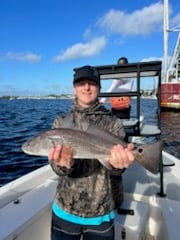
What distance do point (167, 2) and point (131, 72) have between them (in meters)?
30.7

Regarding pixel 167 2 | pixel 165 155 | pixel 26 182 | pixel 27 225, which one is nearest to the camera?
pixel 27 225

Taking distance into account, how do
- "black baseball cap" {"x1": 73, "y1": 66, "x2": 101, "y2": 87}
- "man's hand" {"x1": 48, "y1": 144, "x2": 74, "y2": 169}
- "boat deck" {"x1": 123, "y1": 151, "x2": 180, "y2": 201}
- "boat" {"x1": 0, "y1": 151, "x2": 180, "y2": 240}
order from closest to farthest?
"man's hand" {"x1": 48, "y1": 144, "x2": 74, "y2": 169} < "black baseball cap" {"x1": 73, "y1": 66, "x2": 101, "y2": 87} < "boat" {"x1": 0, "y1": 151, "x2": 180, "y2": 240} < "boat deck" {"x1": 123, "y1": 151, "x2": 180, "y2": 201}

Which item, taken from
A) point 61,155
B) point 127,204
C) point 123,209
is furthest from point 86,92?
point 127,204

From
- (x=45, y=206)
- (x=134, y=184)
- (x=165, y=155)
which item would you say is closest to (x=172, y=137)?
(x=165, y=155)

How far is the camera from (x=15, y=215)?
11.1 ft

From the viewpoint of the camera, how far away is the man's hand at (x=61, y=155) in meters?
2.26

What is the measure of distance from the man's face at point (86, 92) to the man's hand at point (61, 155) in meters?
0.48

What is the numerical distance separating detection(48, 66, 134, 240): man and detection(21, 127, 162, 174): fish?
7 centimetres

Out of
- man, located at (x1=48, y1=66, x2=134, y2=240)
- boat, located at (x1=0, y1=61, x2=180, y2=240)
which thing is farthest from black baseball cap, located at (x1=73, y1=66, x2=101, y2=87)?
boat, located at (x1=0, y1=61, x2=180, y2=240)

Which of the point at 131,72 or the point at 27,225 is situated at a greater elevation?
the point at 131,72

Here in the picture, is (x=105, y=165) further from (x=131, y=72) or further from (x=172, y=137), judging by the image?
(x=172, y=137)

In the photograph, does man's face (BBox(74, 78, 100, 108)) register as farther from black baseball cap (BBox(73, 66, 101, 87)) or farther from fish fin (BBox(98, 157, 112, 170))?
fish fin (BBox(98, 157, 112, 170))

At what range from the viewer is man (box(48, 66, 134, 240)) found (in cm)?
245

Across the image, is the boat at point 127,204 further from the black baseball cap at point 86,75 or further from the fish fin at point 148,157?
A: the black baseball cap at point 86,75
